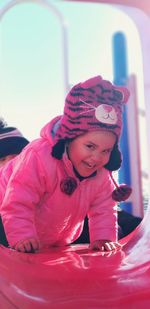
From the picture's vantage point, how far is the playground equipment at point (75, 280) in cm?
73

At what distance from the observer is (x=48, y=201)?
0.97m

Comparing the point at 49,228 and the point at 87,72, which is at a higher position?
the point at 87,72

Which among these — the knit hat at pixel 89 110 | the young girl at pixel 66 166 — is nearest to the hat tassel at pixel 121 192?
the young girl at pixel 66 166

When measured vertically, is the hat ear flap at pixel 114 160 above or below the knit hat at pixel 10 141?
below

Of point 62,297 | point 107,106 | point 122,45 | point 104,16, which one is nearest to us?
point 62,297

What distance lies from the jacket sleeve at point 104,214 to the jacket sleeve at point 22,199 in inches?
5.6

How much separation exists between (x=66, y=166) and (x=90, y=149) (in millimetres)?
57

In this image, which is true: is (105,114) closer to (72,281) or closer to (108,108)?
(108,108)

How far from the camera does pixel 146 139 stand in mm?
1023

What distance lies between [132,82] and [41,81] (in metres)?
0.29

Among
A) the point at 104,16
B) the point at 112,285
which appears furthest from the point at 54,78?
the point at 112,285

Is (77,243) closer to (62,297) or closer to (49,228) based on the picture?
(49,228)

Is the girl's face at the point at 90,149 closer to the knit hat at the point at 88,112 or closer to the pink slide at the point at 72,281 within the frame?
the knit hat at the point at 88,112

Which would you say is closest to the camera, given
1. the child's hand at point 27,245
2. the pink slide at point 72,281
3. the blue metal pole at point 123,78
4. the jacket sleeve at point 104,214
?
the pink slide at point 72,281
